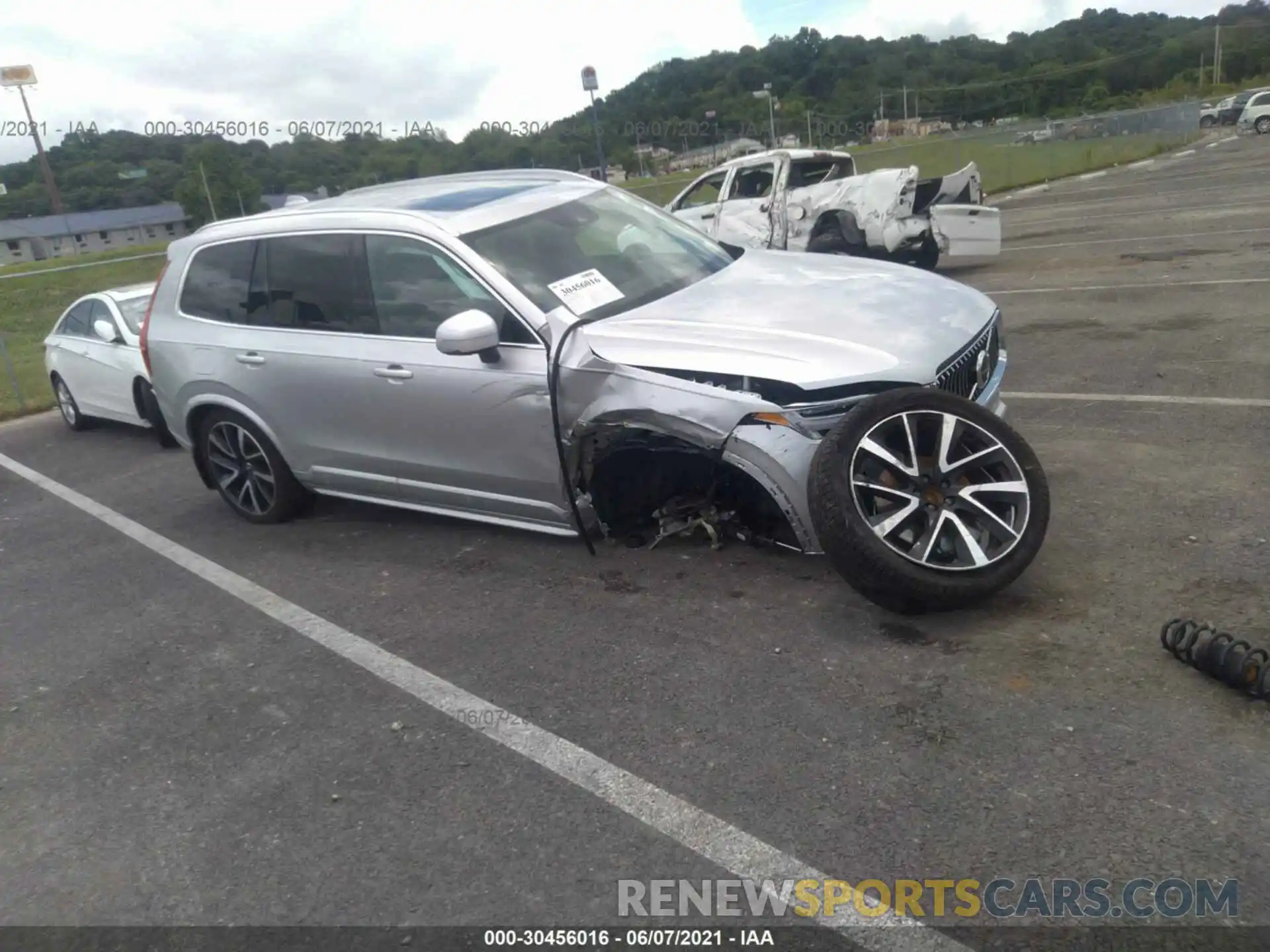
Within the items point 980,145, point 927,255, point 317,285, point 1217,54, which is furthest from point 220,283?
point 1217,54

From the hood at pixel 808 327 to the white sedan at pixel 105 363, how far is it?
5796mm

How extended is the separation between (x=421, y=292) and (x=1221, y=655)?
375 cm

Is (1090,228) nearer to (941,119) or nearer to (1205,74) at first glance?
(941,119)

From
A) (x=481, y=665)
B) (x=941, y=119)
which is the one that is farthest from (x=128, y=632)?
(x=941, y=119)

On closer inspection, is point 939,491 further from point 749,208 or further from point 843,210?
point 749,208

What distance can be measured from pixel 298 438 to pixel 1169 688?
14.4 ft

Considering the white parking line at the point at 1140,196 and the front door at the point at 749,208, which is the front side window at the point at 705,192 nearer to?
the front door at the point at 749,208

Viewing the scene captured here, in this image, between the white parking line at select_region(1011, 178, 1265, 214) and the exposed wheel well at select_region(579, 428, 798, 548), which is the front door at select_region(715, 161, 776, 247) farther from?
the exposed wheel well at select_region(579, 428, 798, 548)

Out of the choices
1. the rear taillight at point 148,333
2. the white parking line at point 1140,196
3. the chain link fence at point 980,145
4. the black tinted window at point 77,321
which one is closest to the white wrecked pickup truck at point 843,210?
the chain link fence at point 980,145

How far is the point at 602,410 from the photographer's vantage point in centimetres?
431

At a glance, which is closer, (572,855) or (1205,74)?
(572,855)

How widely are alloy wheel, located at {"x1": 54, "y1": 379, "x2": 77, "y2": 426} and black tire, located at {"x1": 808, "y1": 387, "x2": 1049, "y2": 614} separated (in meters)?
9.29

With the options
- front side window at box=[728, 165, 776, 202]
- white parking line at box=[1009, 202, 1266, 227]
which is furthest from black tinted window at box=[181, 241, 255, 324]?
white parking line at box=[1009, 202, 1266, 227]

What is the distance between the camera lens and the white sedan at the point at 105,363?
355 inches
